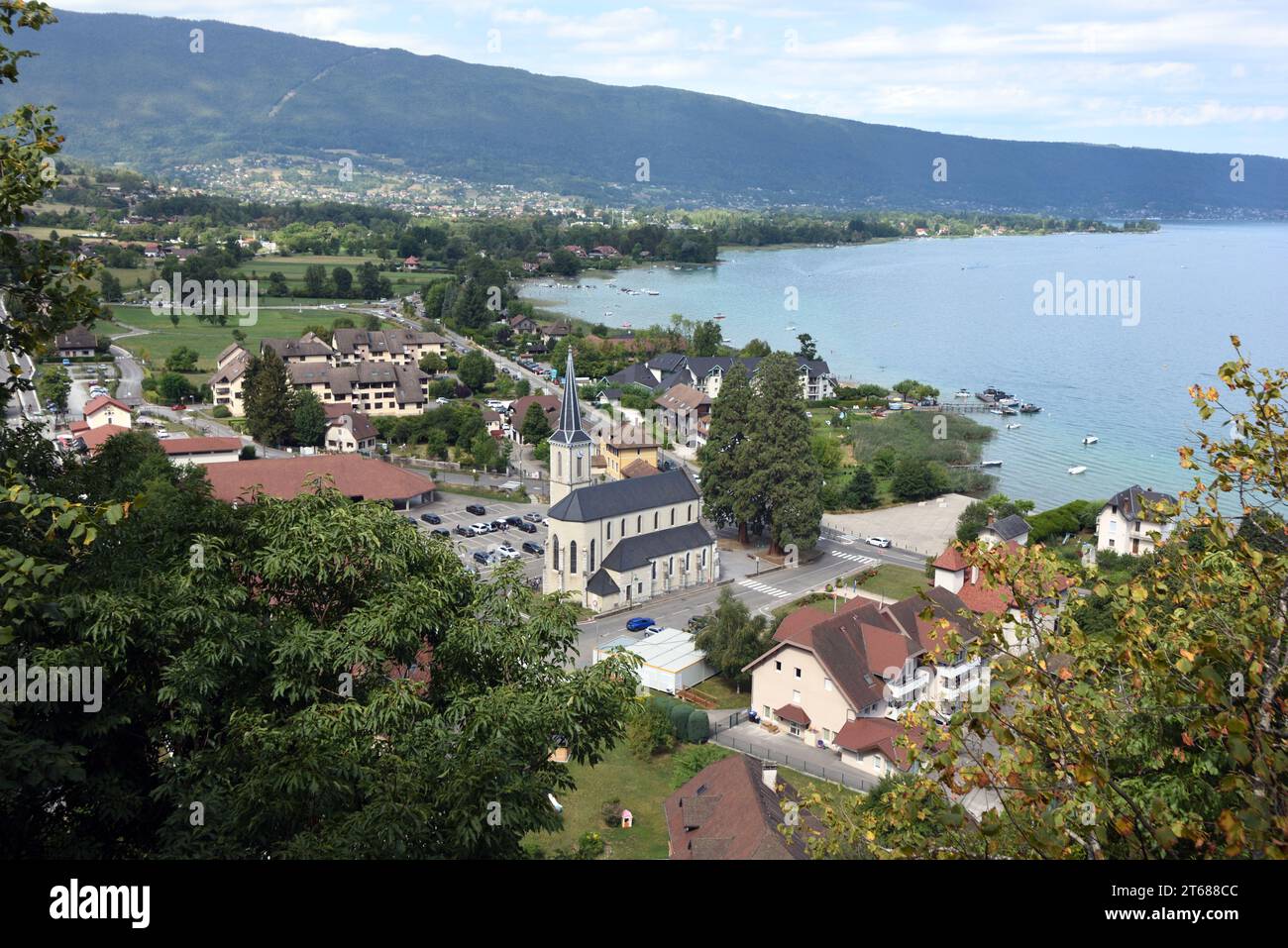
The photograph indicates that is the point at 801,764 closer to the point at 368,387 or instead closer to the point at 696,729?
the point at 696,729

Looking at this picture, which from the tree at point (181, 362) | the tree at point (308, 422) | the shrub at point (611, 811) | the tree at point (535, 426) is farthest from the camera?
the tree at point (181, 362)

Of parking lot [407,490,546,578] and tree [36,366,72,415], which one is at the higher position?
tree [36,366,72,415]

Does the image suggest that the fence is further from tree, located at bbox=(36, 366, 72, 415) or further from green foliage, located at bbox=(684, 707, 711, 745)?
tree, located at bbox=(36, 366, 72, 415)

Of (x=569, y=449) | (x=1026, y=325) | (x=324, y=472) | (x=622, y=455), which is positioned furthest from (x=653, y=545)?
(x=1026, y=325)

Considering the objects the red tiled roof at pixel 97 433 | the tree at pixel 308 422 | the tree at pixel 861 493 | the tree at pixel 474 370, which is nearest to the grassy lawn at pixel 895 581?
the tree at pixel 861 493

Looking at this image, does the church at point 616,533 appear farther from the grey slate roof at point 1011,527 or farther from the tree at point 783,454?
the grey slate roof at point 1011,527

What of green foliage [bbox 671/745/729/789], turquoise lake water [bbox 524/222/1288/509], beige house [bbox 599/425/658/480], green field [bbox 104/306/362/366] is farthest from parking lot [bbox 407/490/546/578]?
green field [bbox 104/306/362/366]
